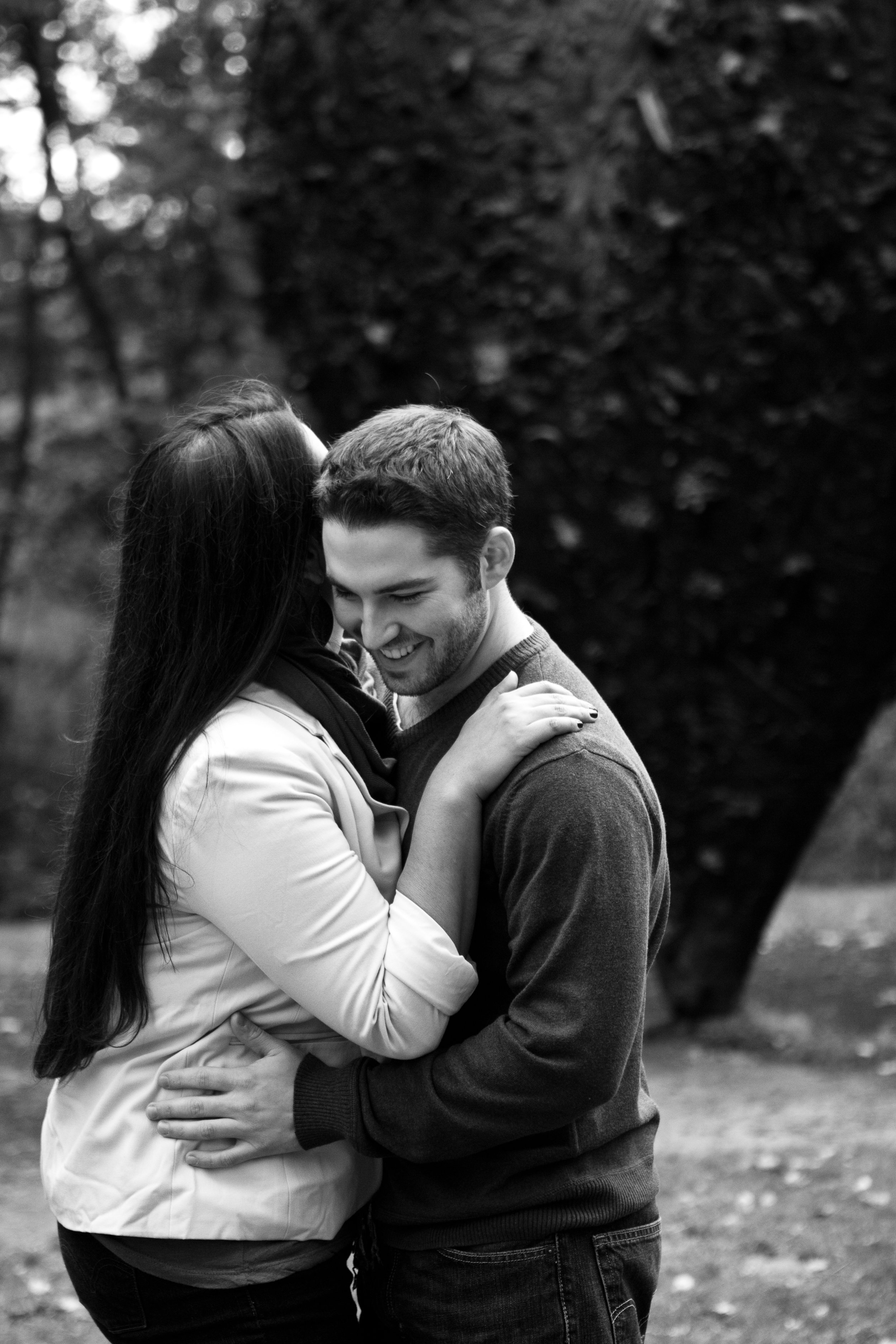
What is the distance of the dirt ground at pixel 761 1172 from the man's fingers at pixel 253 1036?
227 cm

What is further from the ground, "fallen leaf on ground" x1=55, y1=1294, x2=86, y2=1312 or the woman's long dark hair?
the woman's long dark hair

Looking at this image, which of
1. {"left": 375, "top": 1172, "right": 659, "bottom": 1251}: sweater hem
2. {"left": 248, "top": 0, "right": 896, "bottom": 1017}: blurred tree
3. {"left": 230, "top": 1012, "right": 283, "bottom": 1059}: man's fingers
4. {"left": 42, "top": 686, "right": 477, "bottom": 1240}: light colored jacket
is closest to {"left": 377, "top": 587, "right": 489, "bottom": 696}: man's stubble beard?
{"left": 42, "top": 686, "right": 477, "bottom": 1240}: light colored jacket

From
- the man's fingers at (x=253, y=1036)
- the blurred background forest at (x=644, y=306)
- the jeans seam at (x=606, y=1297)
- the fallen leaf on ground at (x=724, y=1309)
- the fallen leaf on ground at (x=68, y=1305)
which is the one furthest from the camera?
the blurred background forest at (x=644, y=306)

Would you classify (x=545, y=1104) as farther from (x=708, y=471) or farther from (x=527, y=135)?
(x=527, y=135)

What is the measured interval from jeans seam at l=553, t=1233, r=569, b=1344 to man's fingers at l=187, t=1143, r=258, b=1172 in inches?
17.1

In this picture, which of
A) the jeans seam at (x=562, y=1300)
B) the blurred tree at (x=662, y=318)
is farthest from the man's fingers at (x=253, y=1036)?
the blurred tree at (x=662, y=318)

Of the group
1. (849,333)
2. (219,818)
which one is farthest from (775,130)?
(219,818)

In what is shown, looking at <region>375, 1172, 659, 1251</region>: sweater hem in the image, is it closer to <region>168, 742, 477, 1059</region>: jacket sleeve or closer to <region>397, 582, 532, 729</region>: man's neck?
<region>168, 742, 477, 1059</region>: jacket sleeve

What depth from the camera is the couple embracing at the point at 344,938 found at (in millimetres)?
1912

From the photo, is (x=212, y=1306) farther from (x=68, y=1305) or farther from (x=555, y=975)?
(x=68, y=1305)

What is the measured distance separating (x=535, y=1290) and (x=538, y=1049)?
35 centimetres

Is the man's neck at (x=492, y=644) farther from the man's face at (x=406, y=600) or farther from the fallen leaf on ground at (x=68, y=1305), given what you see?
the fallen leaf on ground at (x=68, y=1305)

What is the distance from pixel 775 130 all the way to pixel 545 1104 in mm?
5038

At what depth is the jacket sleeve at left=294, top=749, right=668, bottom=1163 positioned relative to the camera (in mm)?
1854
